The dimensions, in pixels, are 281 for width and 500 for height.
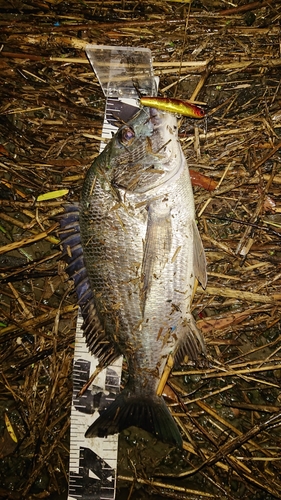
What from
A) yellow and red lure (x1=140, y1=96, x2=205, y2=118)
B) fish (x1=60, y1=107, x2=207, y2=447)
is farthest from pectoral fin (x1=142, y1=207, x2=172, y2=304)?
yellow and red lure (x1=140, y1=96, x2=205, y2=118)

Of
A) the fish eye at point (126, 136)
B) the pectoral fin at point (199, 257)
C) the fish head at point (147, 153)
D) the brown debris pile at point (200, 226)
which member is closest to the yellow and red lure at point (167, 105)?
the fish head at point (147, 153)

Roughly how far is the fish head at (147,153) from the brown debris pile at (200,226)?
722 mm

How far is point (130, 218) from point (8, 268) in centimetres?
154

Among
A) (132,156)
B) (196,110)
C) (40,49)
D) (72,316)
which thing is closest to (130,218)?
(132,156)

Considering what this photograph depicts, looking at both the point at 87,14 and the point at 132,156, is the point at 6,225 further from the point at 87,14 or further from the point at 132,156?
the point at 87,14

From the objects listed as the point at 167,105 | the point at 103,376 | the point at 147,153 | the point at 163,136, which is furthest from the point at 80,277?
the point at 167,105

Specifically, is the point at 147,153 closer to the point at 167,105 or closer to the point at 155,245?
the point at 167,105

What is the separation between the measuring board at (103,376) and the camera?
3.35m

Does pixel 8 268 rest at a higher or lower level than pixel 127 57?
lower

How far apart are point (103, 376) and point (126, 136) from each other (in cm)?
212

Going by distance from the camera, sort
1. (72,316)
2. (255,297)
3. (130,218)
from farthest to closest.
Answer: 1. (72,316)
2. (255,297)
3. (130,218)

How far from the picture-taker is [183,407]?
335 cm

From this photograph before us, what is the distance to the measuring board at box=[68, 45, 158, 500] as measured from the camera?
3.35 m

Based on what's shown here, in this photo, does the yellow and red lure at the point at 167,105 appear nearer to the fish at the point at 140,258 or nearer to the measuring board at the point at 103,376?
the fish at the point at 140,258
